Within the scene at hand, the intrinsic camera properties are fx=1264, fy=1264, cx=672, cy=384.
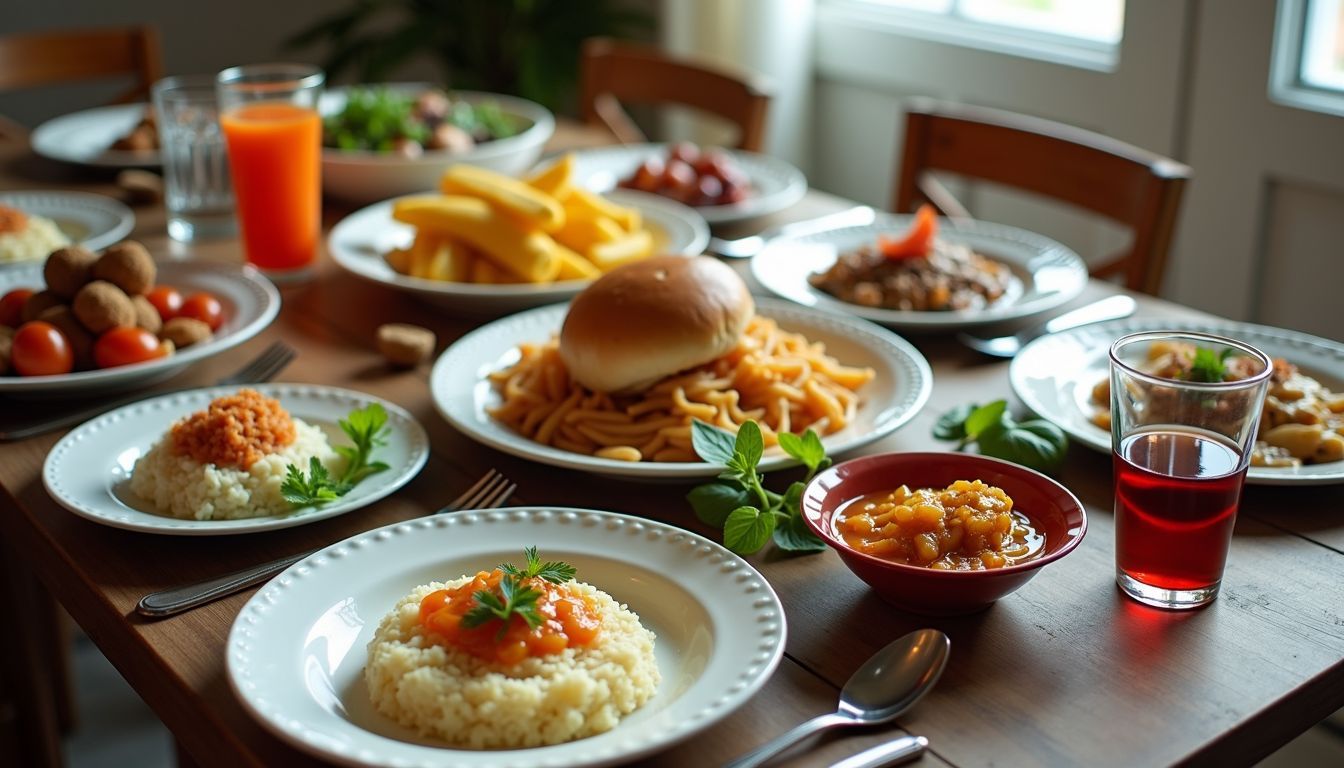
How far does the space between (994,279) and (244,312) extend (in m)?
1.01

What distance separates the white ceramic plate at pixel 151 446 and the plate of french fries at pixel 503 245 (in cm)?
32

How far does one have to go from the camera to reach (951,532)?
1000 millimetres

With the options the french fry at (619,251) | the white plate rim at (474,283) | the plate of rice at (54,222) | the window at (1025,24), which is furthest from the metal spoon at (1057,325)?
the window at (1025,24)

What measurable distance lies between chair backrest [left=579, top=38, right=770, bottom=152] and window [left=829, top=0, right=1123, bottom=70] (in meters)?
0.80

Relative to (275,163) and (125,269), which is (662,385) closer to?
(125,269)

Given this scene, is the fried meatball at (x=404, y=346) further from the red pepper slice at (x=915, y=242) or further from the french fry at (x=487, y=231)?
the red pepper slice at (x=915, y=242)

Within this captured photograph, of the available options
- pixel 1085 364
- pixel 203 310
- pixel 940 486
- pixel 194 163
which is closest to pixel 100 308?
pixel 203 310

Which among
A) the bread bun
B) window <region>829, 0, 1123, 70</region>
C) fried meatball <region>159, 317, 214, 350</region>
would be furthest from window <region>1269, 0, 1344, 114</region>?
fried meatball <region>159, 317, 214, 350</region>

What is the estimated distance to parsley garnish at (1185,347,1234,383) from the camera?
119cm

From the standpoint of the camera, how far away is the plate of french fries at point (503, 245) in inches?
67.8

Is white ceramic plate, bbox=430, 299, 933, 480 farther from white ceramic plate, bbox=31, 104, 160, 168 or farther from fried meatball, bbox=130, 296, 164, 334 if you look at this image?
white ceramic plate, bbox=31, 104, 160, 168

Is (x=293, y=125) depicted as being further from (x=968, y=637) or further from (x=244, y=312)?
(x=968, y=637)

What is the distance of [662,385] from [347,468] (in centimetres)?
33

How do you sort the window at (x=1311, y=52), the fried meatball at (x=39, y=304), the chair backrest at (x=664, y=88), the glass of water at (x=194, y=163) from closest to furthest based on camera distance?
the fried meatball at (x=39, y=304)
the glass of water at (x=194, y=163)
the window at (x=1311, y=52)
the chair backrest at (x=664, y=88)
